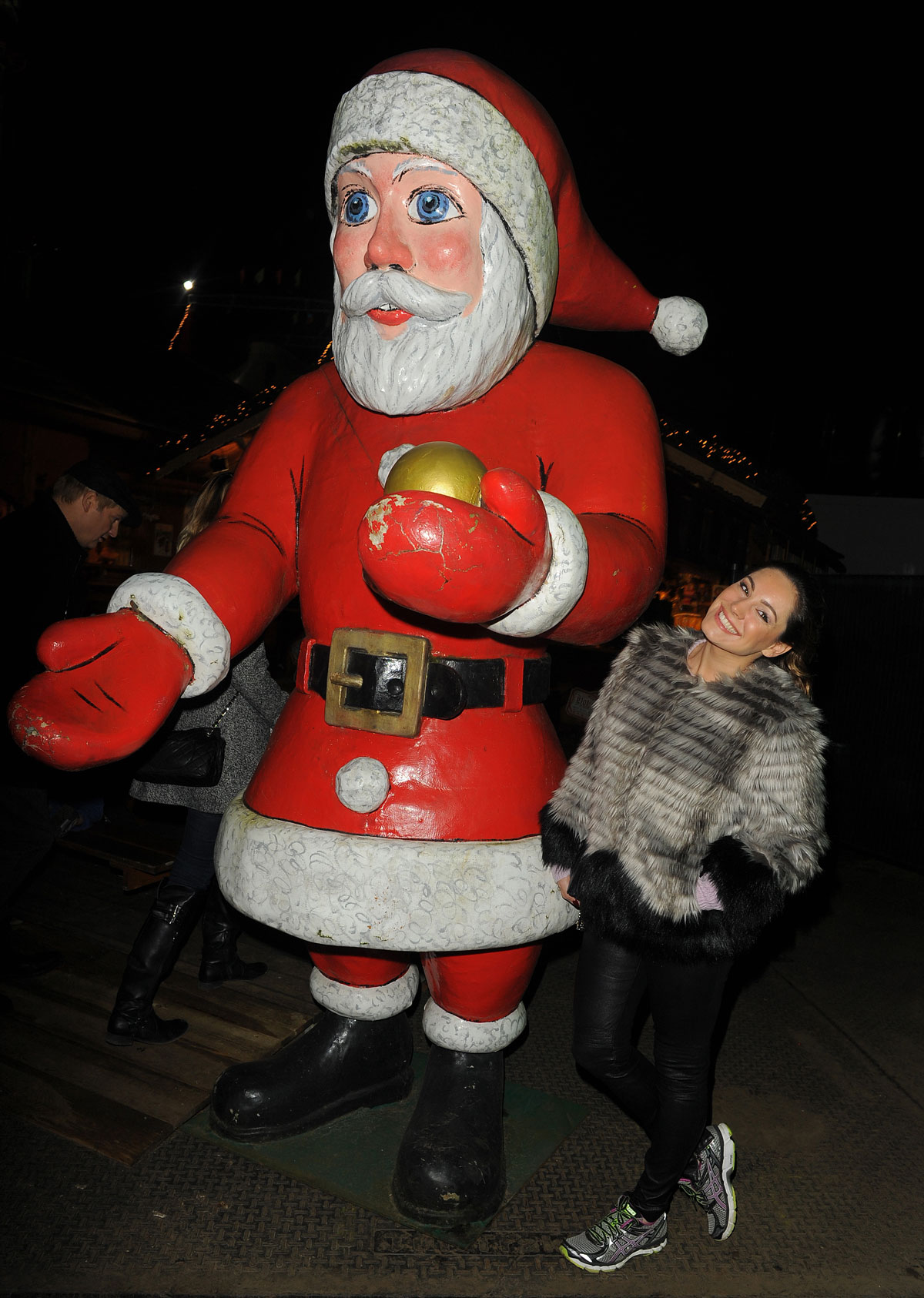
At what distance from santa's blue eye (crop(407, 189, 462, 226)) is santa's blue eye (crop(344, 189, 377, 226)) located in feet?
0.30

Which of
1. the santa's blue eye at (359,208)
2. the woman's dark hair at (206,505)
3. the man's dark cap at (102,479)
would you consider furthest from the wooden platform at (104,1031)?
the santa's blue eye at (359,208)

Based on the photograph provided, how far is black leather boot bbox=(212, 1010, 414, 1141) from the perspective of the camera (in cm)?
207

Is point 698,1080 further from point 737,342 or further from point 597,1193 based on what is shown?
point 737,342

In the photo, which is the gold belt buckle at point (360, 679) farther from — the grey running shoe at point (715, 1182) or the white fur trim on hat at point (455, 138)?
the grey running shoe at point (715, 1182)

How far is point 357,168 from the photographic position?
5.39 ft

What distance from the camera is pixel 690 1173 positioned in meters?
2.01

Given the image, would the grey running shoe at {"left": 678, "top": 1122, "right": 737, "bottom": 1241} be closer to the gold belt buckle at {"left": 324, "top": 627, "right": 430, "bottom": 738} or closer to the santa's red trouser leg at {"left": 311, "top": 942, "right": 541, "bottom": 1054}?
the santa's red trouser leg at {"left": 311, "top": 942, "right": 541, "bottom": 1054}

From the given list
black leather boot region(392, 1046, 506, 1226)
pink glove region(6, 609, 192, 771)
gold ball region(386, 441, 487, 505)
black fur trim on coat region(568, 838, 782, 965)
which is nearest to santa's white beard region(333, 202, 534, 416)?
gold ball region(386, 441, 487, 505)

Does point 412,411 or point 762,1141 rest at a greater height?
point 412,411

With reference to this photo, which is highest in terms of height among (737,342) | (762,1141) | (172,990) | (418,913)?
(737,342)

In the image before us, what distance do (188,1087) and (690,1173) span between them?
4.20 ft

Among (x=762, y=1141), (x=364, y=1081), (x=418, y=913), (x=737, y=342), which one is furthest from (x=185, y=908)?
(x=737, y=342)

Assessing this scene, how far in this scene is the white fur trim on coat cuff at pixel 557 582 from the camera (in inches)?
52.0

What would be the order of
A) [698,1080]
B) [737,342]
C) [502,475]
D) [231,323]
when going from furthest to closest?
[231,323], [737,342], [698,1080], [502,475]
